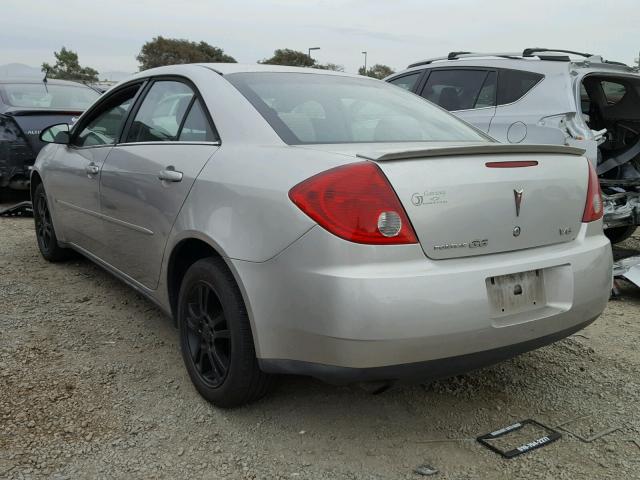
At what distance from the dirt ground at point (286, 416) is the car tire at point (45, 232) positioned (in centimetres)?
133

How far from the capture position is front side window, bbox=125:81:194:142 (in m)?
3.07

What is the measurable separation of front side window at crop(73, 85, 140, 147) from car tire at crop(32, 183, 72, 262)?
0.91 metres

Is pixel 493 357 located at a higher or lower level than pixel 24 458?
higher

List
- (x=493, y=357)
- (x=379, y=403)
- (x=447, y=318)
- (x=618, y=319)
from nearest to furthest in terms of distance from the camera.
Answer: (x=447, y=318) < (x=493, y=357) < (x=379, y=403) < (x=618, y=319)

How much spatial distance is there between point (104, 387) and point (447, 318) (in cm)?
172

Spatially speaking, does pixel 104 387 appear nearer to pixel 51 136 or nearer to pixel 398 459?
pixel 398 459

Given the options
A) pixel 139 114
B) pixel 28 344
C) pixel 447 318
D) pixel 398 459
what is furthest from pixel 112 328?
pixel 447 318

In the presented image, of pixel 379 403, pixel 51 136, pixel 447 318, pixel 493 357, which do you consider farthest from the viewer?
pixel 51 136

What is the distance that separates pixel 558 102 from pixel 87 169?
3603 millimetres

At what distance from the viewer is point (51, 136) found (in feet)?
14.9

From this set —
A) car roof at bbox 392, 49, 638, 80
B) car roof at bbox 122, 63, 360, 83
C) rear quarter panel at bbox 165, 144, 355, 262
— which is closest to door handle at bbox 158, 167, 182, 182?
rear quarter panel at bbox 165, 144, 355, 262

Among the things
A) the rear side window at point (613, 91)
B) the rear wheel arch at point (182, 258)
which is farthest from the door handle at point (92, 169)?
the rear side window at point (613, 91)

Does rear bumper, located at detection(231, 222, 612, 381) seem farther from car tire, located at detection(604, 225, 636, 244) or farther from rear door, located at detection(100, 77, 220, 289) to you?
car tire, located at detection(604, 225, 636, 244)

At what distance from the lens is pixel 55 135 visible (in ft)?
14.5
